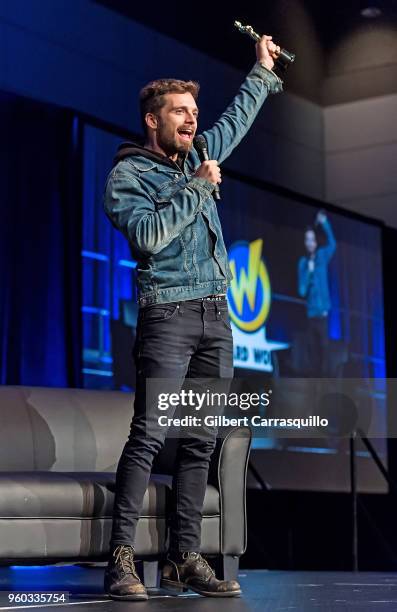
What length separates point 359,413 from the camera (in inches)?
294

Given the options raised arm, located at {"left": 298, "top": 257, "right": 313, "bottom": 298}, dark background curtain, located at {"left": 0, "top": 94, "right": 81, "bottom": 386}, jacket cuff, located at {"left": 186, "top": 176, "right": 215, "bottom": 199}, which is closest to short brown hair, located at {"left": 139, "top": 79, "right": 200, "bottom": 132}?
jacket cuff, located at {"left": 186, "top": 176, "right": 215, "bottom": 199}

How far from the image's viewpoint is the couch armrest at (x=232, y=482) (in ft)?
9.00

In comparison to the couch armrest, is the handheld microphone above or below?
above

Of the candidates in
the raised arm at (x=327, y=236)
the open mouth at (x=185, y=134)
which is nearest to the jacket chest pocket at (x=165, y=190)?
the open mouth at (x=185, y=134)

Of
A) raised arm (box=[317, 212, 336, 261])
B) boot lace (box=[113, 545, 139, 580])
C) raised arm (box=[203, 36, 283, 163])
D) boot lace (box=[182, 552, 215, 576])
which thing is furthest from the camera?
raised arm (box=[317, 212, 336, 261])

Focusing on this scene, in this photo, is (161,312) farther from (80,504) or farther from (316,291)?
(316,291)

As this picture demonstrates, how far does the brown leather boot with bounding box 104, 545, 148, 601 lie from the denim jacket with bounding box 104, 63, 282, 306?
605 mm

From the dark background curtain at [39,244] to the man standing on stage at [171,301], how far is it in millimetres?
2785

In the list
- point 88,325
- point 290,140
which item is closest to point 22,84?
point 88,325

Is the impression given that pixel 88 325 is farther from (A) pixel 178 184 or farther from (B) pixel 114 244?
(A) pixel 178 184

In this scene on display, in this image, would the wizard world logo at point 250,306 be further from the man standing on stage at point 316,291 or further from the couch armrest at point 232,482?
the couch armrest at point 232,482

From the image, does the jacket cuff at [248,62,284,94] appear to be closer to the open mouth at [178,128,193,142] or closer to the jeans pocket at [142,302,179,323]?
the open mouth at [178,128,193,142]

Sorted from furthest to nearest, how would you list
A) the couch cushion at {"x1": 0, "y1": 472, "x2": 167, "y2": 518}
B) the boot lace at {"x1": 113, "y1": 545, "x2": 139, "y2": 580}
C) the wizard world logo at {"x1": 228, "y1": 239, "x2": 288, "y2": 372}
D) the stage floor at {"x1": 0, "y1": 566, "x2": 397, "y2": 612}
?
the wizard world logo at {"x1": 228, "y1": 239, "x2": 288, "y2": 372}, the couch cushion at {"x1": 0, "y1": 472, "x2": 167, "y2": 518}, the boot lace at {"x1": 113, "y1": 545, "x2": 139, "y2": 580}, the stage floor at {"x1": 0, "y1": 566, "x2": 397, "y2": 612}

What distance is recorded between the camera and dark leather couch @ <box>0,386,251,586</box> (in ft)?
8.38
